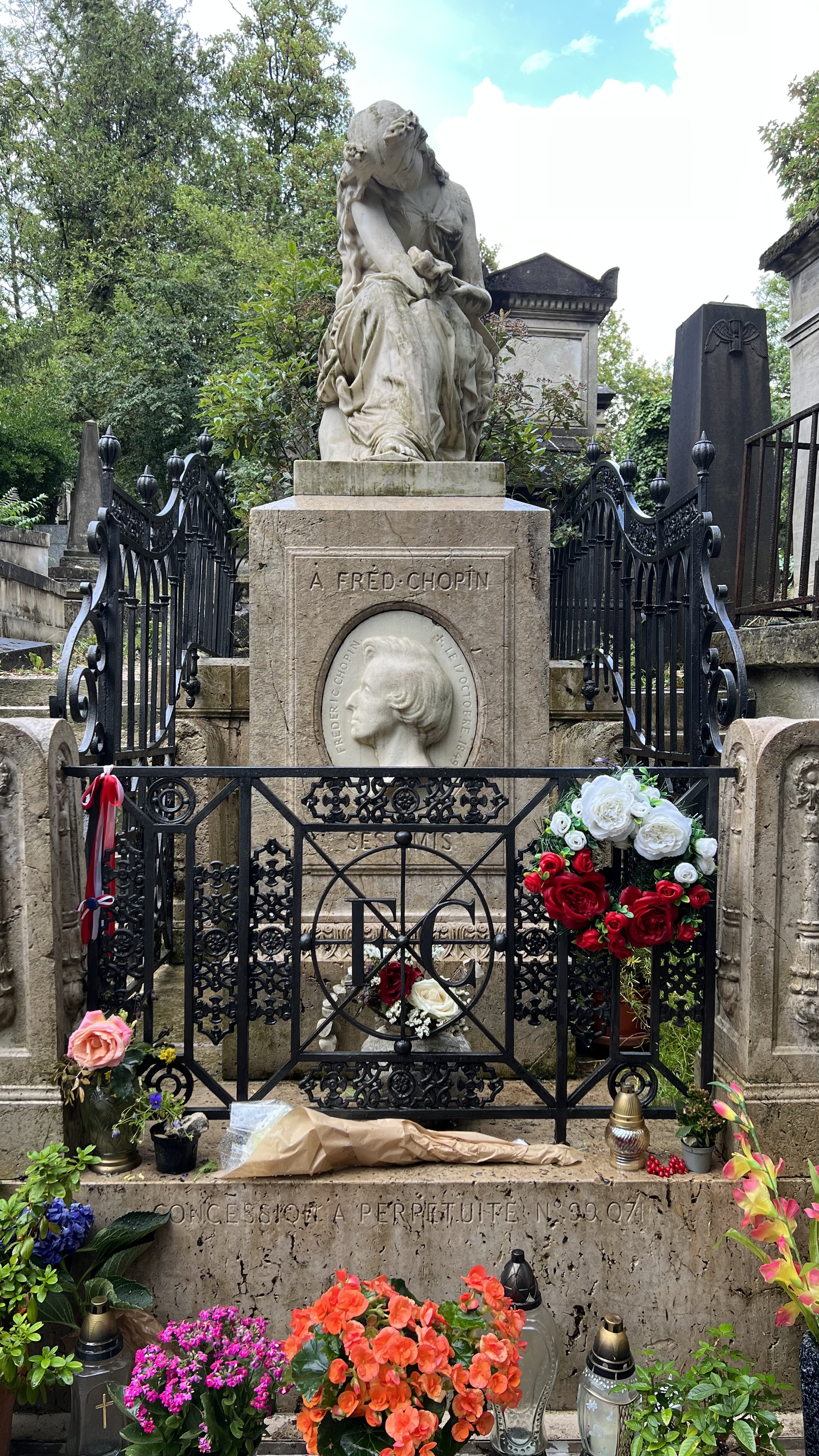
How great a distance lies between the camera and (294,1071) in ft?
12.1

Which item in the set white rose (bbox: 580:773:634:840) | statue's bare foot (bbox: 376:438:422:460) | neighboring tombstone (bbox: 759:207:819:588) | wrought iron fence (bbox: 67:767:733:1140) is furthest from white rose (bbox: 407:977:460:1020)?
neighboring tombstone (bbox: 759:207:819:588)

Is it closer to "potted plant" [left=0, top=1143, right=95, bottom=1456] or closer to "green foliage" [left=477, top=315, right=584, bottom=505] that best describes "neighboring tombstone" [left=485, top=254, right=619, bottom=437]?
"green foliage" [left=477, top=315, right=584, bottom=505]

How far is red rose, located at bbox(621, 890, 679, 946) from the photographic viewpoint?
287 centimetres

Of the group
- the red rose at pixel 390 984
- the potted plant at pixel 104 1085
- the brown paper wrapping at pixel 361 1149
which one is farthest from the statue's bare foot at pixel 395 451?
the brown paper wrapping at pixel 361 1149

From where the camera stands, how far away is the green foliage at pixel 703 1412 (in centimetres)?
223

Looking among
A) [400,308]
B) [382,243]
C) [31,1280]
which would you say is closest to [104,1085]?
[31,1280]

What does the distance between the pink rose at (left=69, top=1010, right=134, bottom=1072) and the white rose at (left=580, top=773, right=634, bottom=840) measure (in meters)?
1.50

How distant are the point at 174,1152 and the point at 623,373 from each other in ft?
108

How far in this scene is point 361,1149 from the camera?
282cm

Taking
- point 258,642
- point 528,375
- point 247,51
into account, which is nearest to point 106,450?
point 258,642

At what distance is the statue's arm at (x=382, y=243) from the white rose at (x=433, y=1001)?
141 inches

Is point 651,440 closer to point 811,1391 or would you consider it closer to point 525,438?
point 525,438

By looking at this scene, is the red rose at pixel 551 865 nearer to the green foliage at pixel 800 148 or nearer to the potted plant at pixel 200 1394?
the potted plant at pixel 200 1394

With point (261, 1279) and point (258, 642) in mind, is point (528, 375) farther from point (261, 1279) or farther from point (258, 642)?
point (261, 1279)
